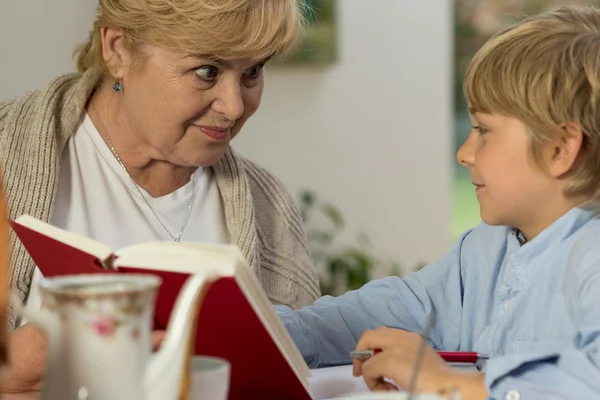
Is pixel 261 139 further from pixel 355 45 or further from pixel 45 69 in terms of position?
pixel 45 69

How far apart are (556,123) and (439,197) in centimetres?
293

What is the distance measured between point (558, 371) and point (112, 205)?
3.66ft

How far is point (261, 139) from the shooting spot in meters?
3.78

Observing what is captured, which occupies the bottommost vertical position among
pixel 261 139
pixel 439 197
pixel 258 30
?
pixel 439 197

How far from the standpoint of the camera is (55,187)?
178 centimetres

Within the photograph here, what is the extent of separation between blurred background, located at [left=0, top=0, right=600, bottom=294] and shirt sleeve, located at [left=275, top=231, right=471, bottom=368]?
2257mm

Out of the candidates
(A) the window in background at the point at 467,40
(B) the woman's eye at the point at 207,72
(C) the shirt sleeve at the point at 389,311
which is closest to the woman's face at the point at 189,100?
(B) the woman's eye at the point at 207,72

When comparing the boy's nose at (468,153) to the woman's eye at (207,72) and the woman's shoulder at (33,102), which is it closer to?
the woman's eye at (207,72)

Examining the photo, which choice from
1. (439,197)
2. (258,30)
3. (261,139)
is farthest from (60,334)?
(439,197)

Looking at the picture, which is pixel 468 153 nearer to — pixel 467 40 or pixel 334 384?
pixel 334 384

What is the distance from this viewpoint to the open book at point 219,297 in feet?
2.93

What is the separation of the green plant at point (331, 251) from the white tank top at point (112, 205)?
1829 mm

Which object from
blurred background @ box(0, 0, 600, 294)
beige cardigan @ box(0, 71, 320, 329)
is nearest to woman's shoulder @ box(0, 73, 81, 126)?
beige cardigan @ box(0, 71, 320, 329)

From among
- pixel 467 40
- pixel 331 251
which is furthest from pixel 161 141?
pixel 467 40
